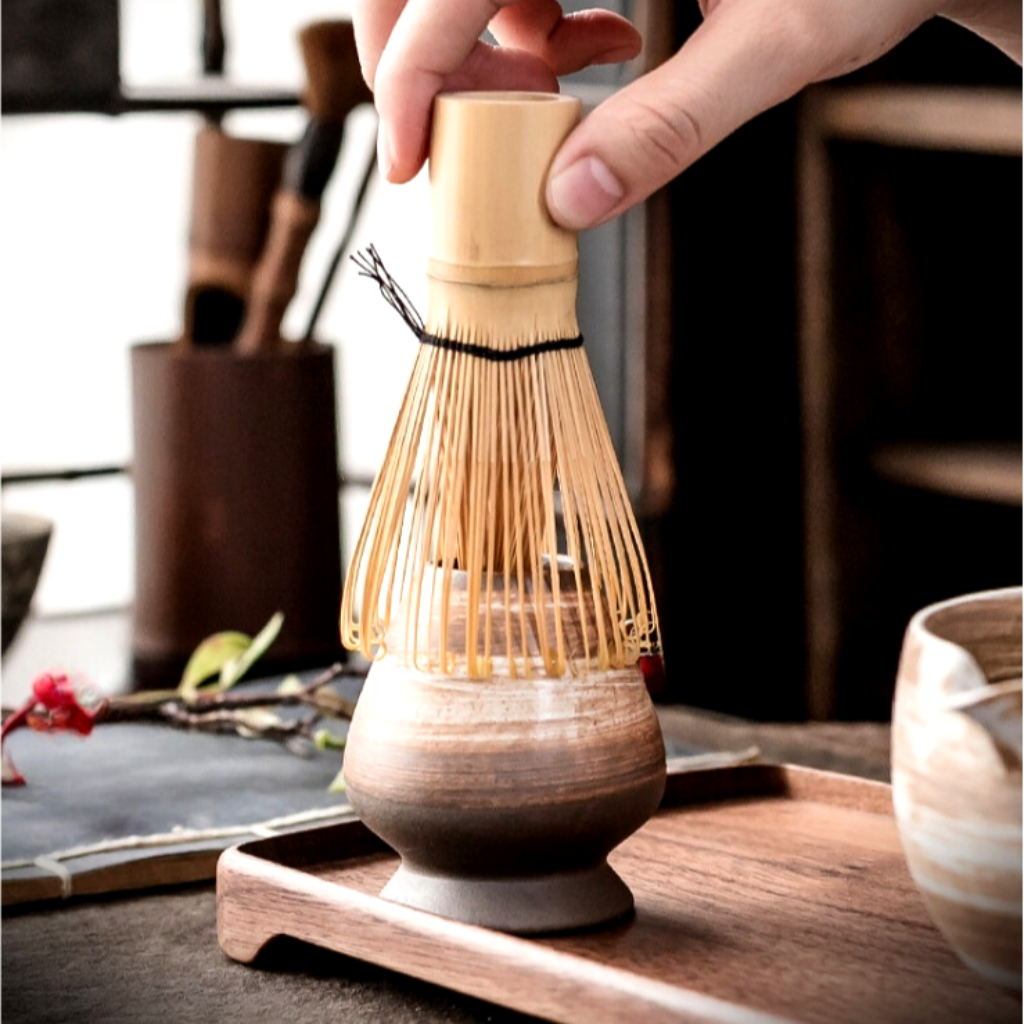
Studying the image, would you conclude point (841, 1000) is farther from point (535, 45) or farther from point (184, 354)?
point (184, 354)

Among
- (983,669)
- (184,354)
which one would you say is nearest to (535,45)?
(983,669)

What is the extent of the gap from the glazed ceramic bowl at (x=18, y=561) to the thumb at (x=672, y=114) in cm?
45

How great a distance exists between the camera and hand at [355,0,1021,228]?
20.9 inches

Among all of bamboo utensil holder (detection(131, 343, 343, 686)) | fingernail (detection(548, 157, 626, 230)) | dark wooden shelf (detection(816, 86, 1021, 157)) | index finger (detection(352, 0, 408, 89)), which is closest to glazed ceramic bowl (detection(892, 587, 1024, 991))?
fingernail (detection(548, 157, 626, 230))

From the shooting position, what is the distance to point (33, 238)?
1.39m

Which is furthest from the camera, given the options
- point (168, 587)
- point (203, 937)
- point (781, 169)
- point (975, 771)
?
point (781, 169)

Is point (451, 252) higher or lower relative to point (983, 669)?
higher

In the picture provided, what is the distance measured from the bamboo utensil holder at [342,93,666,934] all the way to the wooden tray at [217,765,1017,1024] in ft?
0.07

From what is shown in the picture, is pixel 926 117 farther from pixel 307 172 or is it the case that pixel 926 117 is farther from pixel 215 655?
pixel 215 655

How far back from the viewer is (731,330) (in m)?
1.33

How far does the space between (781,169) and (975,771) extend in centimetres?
94

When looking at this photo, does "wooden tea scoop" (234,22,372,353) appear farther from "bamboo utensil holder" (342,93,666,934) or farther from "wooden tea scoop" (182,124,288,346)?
"bamboo utensil holder" (342,93,666,934)

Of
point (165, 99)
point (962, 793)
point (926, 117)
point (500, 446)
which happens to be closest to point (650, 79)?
point (500, 446)

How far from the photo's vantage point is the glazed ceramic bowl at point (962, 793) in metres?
0.44
